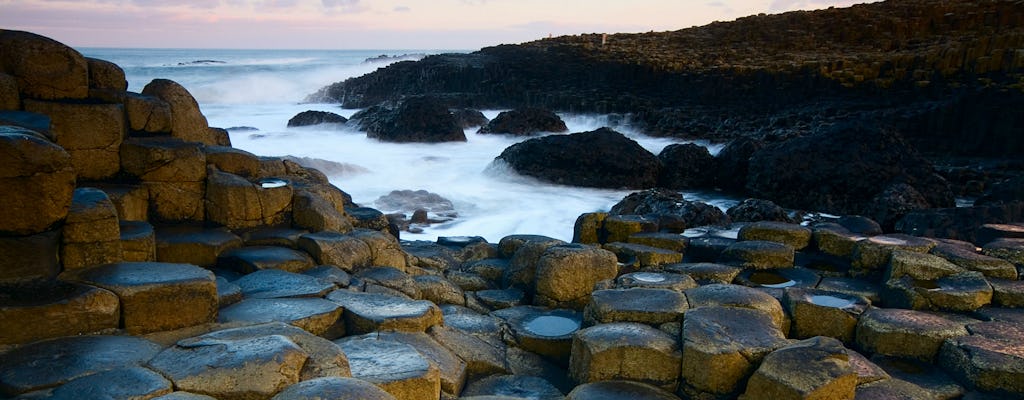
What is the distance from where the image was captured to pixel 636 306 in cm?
436

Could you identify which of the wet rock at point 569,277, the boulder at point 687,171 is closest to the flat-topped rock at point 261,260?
the wet rock at point 569,277

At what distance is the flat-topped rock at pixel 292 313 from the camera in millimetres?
3877

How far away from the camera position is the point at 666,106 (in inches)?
834

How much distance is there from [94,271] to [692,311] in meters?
3.45

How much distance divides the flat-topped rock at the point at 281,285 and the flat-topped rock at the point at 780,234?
12.6 feet

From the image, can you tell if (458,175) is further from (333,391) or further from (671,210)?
(333,391)

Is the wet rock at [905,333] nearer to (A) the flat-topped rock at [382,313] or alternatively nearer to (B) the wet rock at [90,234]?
(A) the flat-topped rock at [382,313]

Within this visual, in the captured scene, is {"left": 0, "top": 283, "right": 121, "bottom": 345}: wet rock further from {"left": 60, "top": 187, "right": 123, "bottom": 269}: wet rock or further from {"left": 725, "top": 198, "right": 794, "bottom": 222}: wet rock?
{"left": 725, "top": 198, "right": 794, "bottom": 222}: wet rock

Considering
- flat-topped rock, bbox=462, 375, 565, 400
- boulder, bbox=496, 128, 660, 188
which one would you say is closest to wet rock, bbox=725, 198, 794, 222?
boulder, bbox=496, 128, 660, 188

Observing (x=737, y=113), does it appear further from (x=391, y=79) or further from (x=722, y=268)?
(x=391, y=79)

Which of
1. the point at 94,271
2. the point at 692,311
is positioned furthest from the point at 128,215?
the point at 692,311

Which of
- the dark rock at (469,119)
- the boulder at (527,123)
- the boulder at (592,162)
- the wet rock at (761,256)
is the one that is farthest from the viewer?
the dark rock at (469,119)

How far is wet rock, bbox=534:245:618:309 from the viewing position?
17.1 feet

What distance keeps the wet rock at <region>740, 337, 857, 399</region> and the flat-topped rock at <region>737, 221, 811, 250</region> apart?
2606 mm
